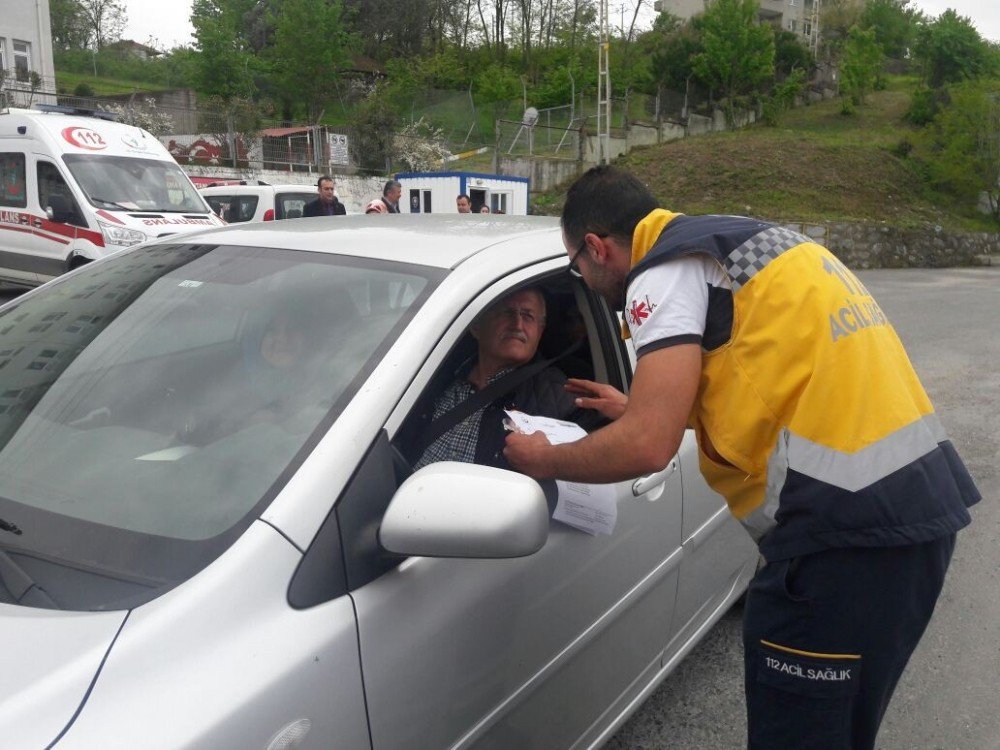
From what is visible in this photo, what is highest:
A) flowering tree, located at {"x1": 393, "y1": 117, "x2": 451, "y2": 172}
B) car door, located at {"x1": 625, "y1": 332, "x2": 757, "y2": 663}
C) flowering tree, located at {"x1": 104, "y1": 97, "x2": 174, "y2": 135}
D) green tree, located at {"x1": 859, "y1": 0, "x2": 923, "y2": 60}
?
green tree, located at {"x1": 859, "y1": 0, "x2": 923, "y2": 60}

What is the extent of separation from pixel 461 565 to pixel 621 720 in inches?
37.1

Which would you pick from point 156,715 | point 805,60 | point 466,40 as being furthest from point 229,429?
point 466,40

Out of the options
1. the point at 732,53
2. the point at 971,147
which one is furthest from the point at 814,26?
the point at 971,147

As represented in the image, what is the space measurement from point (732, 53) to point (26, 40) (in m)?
31.0

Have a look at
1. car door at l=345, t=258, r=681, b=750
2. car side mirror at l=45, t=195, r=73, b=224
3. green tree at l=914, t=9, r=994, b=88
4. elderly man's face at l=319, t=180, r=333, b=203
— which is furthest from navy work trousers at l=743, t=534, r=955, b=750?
green tree at l=914, t=9, r=994, b=88

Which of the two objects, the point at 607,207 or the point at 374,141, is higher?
the point at 374,141

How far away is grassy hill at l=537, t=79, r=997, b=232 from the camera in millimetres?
26984

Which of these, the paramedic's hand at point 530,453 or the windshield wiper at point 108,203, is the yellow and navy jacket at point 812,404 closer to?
the paramedic's hand at point 530,453

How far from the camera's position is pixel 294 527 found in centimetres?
146

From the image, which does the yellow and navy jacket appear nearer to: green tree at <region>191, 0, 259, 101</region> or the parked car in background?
the parked car in background

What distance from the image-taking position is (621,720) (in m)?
2.35

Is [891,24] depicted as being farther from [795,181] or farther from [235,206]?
[235,206]

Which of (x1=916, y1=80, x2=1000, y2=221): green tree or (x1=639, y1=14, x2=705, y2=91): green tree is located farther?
(x1=639, y1=14, x2=705, y2=91): green tree

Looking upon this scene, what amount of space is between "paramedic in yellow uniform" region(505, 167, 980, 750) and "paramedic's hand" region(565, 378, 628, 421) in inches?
19.7
